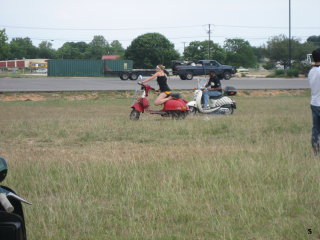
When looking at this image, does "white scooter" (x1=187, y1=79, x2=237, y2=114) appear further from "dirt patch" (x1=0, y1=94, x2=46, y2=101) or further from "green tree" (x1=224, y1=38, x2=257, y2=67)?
"green tree" (x1=224, y1=38, x2=257, y2=67)

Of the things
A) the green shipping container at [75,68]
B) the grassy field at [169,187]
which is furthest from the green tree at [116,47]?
the grassy field at [169,187]

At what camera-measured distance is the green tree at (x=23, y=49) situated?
15600 centimetres

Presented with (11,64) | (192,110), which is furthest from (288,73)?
(11,64)

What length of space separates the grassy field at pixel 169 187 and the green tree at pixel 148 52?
88.0 meters

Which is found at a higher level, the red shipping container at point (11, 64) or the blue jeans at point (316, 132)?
the red shipping container at point (11, 64)

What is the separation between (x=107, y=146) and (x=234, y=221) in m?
5.34

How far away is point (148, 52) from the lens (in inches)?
3959

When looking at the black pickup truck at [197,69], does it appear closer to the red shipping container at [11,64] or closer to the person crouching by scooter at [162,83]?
the person crouching by scooter at [162,83]

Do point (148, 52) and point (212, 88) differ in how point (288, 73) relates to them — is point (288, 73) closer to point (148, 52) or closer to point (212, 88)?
point (148, 52)

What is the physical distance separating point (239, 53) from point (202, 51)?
20871 mm

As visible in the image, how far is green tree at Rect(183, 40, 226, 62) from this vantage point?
10694cm

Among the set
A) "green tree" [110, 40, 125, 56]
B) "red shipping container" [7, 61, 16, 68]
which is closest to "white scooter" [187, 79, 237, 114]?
"red shipping container" [7, 61, 16, 68]

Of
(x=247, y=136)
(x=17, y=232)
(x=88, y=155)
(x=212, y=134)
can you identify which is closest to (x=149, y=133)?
(x=212, y=134)

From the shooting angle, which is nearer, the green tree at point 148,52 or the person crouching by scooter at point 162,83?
the person crouching by scooter at point 162,83
